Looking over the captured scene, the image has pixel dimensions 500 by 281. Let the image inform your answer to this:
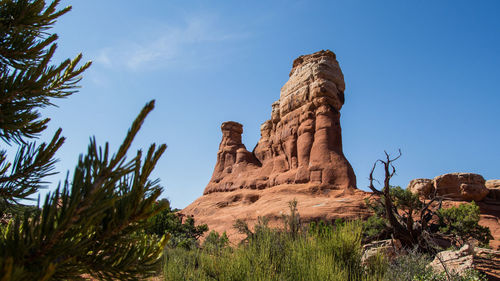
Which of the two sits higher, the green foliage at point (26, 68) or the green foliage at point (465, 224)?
the green foliage at point (26, 68)

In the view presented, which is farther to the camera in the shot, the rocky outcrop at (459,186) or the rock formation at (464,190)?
the rocky outcrop at (459,186)

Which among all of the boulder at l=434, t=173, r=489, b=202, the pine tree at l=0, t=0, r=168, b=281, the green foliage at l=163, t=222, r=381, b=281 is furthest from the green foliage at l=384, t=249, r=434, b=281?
the boulder at l=434, t=173, r=489, b=202

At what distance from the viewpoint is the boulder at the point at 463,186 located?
29.8 m

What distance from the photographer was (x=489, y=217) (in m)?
25.1

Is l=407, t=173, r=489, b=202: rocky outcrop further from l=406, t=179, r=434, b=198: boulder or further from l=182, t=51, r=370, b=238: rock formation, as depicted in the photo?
l=182, t=51, r=370, b=238: rock formation

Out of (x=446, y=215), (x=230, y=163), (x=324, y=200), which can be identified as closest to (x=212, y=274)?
(x=446, y=215)

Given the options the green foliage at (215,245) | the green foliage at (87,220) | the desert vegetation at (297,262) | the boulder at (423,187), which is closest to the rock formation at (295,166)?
the boulder at (423,187)

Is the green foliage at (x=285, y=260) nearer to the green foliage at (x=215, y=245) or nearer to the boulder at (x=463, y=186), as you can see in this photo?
the green foliage at (x=215, y=245)

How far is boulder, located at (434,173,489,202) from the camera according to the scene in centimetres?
2980

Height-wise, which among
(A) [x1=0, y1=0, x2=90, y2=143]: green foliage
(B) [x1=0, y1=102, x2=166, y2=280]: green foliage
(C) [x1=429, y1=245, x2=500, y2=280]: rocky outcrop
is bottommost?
(C) [x1=429, y1=245, x2=500, y2=280]: rocky outcrop

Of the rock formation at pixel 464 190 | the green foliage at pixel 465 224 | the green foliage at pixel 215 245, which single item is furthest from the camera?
the rock formation at pixel 464 190

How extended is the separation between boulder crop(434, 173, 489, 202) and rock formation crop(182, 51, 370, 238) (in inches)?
404

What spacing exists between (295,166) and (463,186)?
1613 centimetres

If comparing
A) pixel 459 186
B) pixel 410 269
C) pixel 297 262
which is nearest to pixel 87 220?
pixel 297 262
